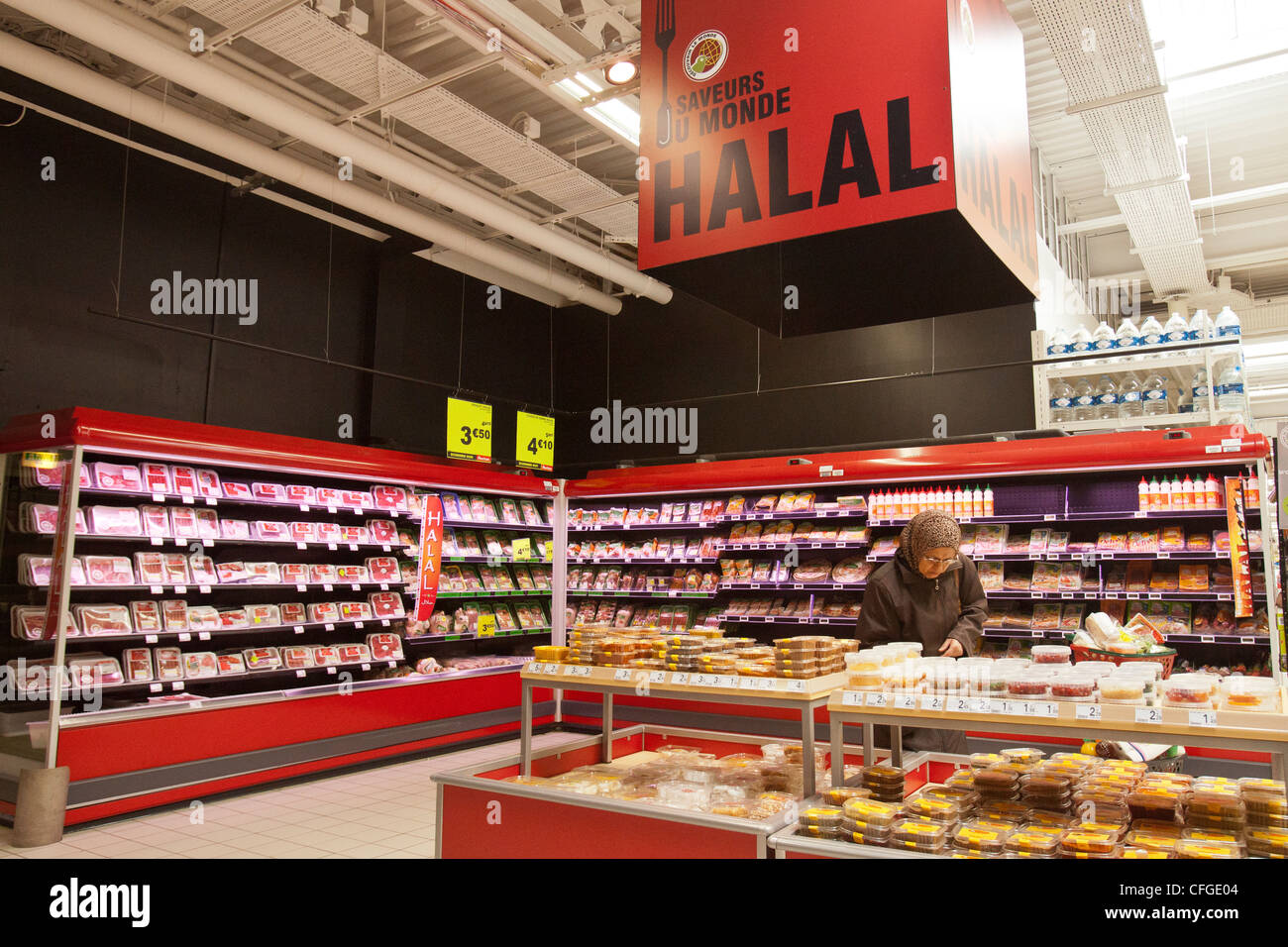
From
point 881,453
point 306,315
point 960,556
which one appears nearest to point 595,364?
point 306,315

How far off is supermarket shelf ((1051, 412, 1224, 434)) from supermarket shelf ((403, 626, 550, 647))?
5326 millimetres

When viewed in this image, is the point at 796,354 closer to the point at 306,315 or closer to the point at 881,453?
the point at 881,453

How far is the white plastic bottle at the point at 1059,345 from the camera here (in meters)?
6.84

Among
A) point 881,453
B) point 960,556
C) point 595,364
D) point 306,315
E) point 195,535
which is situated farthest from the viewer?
point 595,364

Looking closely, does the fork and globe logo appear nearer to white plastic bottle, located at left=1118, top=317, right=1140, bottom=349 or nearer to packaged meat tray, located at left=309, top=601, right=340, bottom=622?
white plastic bottle, located at left=1118, top=317, right=1140, bottom=349

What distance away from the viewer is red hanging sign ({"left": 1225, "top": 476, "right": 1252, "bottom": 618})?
5.35 metres

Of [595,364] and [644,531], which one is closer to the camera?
[644,531]

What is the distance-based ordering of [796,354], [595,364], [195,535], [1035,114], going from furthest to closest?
[595,364] → [796,354] → [1035,114] → [195,535]

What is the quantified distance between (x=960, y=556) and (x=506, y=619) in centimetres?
568

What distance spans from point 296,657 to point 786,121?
5.78 metres

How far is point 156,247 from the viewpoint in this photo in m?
7.24

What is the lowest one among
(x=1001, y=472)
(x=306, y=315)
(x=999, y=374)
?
(x=1001, y=472)

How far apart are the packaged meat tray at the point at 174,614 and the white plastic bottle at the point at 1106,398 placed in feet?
23.2

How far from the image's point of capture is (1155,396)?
6.63 meters
